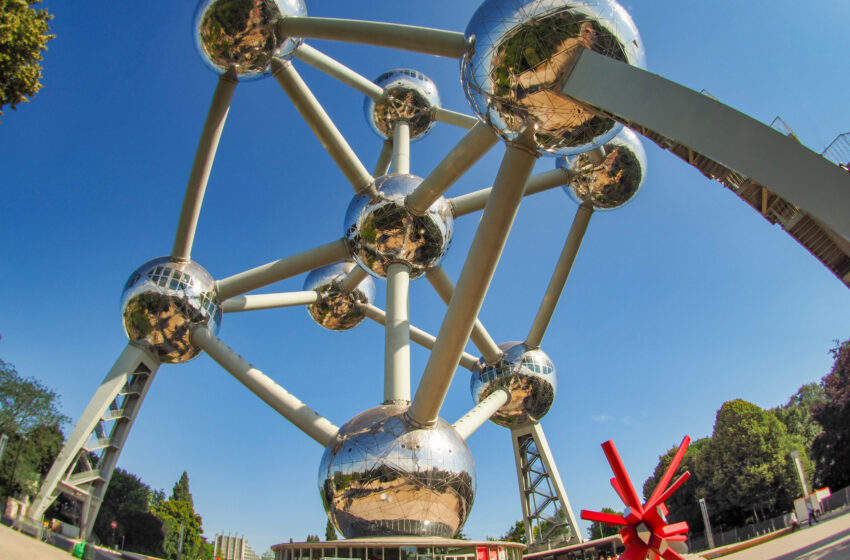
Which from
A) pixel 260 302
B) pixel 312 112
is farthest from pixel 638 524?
pixel 312 112

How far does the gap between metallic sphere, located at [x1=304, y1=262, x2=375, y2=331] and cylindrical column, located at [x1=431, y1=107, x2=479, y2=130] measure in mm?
5516

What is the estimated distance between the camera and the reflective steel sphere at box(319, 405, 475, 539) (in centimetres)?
930

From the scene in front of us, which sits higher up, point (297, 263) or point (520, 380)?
point (297, 263)

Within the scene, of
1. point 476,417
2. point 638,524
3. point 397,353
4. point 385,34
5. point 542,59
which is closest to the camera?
point 542,59

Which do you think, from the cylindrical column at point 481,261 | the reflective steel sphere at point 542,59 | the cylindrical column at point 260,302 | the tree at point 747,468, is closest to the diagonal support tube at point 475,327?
the cylindrical column at point 260,302

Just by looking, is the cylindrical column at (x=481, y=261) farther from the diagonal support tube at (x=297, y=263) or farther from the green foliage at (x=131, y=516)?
the green foliage at (x=131, y=516)

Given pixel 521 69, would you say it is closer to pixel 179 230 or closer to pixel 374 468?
pixel 374 468

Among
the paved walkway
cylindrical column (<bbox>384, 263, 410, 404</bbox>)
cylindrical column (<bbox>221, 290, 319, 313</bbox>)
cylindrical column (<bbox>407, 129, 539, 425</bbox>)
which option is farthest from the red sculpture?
cylindrical column (<bbox>221, 290, 319, 313</bbox>)

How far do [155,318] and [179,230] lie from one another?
2111 mm

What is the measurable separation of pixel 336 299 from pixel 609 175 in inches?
352

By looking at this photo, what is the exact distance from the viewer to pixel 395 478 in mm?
9289

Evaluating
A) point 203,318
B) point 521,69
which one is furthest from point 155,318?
point 521,69

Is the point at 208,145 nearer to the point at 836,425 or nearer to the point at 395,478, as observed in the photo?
the point at 395,478

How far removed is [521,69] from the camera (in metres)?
5.96
